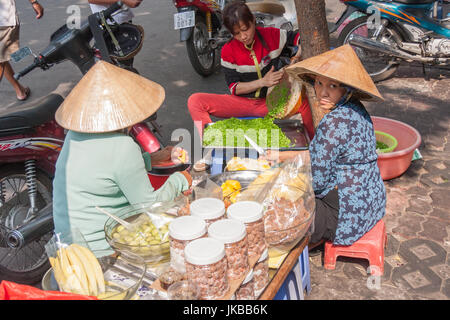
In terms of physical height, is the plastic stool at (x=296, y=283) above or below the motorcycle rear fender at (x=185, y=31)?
below

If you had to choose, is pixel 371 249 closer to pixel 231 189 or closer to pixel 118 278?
pixel 231 189

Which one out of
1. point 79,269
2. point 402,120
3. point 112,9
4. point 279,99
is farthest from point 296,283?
point 402,120

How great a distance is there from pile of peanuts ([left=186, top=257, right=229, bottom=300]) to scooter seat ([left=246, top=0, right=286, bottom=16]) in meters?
4.95

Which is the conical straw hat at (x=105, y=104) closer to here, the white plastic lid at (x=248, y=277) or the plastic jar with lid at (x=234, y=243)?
Answer: the plastic jar with lid at (x=234, y=243)

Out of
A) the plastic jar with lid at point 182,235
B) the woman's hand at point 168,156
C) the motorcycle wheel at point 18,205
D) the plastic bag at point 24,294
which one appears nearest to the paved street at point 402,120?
the woman's hand at point 168,156

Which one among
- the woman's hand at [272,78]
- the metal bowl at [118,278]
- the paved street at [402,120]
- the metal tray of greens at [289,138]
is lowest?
the paved street at [402,120]

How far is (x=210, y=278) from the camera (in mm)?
1676

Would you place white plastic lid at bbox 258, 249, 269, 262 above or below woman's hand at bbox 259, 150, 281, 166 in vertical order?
above

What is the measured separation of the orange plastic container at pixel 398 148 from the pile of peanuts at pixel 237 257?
2.26m

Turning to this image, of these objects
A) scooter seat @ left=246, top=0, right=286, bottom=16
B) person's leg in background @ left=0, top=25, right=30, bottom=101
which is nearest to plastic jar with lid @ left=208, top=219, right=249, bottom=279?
person's leg in background @ left=0, top=25, right=30, bottom=101

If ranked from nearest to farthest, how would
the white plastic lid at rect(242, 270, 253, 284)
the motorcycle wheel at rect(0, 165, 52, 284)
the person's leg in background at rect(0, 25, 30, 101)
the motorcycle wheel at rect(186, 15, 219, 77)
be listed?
the white plastic lid at rect(242, 270, 253, 284), the motorcycle wheel at rect(0, 165, 52, 284), the person's leg in background at rect(0, 25, 30, 101), the motorcycle wheel at rect(186, 15, 219, 77)

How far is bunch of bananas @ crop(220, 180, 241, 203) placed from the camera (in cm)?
252

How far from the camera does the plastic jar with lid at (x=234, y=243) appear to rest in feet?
5.75

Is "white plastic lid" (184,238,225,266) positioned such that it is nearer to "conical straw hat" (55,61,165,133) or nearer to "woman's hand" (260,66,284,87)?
"conical straw hat" (55,61,165,133)
